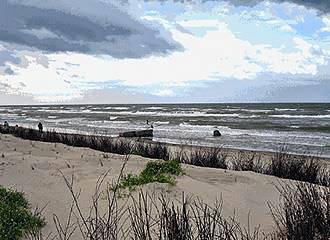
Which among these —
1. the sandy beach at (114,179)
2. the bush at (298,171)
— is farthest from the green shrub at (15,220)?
the bush at (298,171)

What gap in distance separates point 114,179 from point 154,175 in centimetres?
74

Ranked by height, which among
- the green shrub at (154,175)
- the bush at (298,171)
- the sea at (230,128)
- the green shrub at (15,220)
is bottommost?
the sea at (230,128)

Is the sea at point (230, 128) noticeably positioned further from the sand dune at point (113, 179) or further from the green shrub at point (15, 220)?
the green shrub at point (15, 220)

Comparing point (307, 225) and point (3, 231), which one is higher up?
point (307, 225)

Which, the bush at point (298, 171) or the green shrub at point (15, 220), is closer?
the green shrub at point (15, 220)

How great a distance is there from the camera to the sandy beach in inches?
235

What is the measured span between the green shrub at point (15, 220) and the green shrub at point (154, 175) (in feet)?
5.42

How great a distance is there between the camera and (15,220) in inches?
189

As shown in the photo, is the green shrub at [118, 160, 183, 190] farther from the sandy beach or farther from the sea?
the sea

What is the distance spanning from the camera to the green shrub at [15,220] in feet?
14.8

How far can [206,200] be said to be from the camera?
20.9 ft

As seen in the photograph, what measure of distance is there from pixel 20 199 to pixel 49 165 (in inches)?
130

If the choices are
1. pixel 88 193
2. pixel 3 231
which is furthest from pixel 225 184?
pixel 3 231

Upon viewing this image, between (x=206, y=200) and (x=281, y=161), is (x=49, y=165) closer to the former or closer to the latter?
(x=206, y=200)
